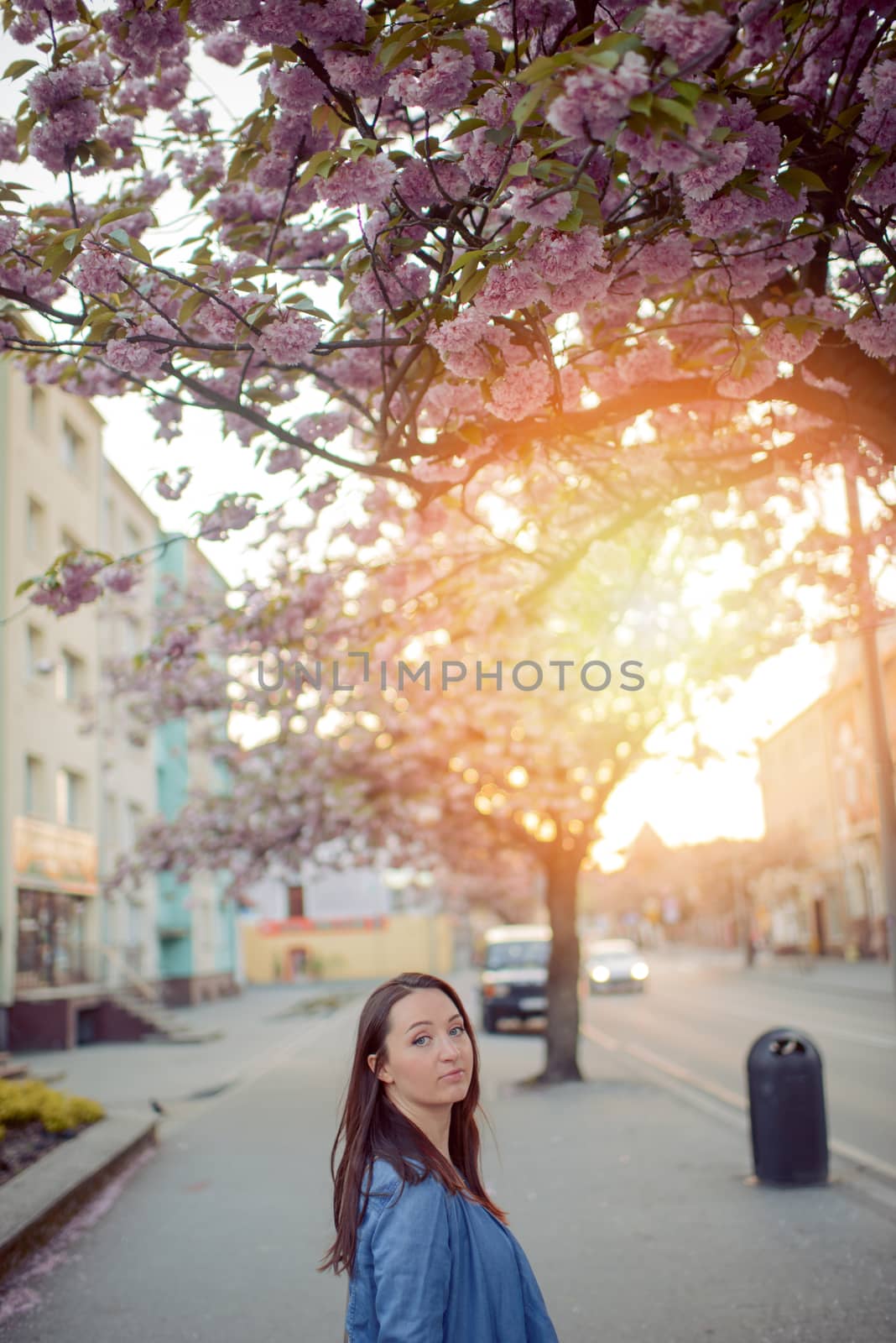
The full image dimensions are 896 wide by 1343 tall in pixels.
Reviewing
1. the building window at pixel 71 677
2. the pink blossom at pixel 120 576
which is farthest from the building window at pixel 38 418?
the pink blossom at pixel 120 576

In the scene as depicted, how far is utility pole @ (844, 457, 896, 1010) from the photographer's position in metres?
9.00

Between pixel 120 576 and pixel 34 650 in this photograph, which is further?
pixel 34 650

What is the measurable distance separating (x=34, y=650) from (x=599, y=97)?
26.1 metres

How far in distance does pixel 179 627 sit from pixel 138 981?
2531 cm

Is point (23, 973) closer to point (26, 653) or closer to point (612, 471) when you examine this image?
point (26, 653)

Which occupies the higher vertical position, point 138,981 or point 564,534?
point 564,534

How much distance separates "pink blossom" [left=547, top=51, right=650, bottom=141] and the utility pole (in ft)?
19.2

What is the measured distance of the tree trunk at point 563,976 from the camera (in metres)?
15.9

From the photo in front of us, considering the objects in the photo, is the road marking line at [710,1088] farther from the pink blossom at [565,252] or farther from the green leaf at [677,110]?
the green leaf at [677,110]

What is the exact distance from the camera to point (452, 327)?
448 cm

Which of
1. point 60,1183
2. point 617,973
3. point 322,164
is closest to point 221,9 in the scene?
point 322,164

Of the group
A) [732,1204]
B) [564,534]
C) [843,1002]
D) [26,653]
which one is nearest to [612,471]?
[564,534]

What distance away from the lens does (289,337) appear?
15.5 ft

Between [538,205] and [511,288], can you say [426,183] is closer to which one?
[511,288]
